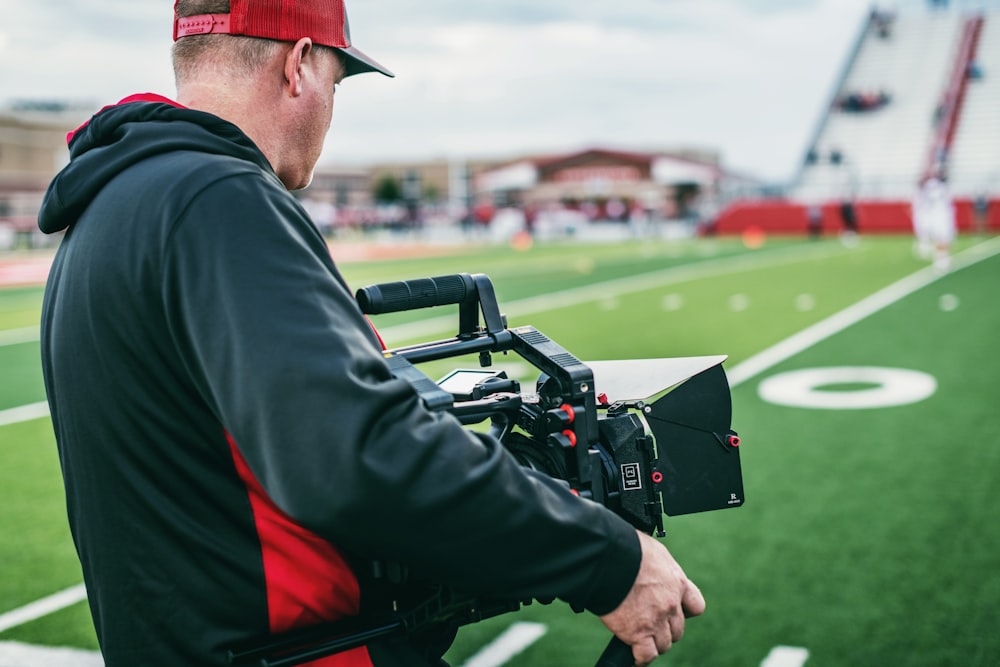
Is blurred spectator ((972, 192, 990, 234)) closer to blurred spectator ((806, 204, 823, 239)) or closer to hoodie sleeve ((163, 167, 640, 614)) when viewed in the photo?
blurred spectator ((806, 204, 823, 239))

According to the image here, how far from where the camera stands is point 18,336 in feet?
42.0

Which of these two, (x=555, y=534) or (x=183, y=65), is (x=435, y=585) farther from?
(x=183, y=65)

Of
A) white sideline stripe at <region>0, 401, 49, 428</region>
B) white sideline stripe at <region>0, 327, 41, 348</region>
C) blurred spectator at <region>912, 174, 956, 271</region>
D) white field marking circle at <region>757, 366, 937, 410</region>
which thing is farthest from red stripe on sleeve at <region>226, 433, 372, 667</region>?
blurred spectator at <region>912, 174, 956, 271</region>

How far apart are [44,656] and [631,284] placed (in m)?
15.0

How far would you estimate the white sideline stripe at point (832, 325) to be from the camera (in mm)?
9219

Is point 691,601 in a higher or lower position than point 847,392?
higher

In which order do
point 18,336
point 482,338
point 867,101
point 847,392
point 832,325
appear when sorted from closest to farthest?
point 482,338 → point 847,392 → point 832,325 → point 18,336 → point 867,101

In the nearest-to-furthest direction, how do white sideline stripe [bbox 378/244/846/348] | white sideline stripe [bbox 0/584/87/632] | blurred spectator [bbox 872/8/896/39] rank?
white sideline stripe [bbox 0/584/87/632] < white sideline stripe [bbox 378/244/846/348] < blurred spectator [bbox 872/8/896/39]

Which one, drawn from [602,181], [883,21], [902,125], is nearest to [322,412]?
[902,125]

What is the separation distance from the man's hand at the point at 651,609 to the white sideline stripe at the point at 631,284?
9.04 meters

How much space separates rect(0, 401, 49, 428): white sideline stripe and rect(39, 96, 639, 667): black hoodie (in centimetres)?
691

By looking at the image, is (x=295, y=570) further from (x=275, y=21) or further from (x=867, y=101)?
(x=867, y=101)

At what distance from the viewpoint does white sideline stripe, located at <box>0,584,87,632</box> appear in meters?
4.12

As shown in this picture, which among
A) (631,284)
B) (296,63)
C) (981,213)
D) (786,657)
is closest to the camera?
(296,63)
